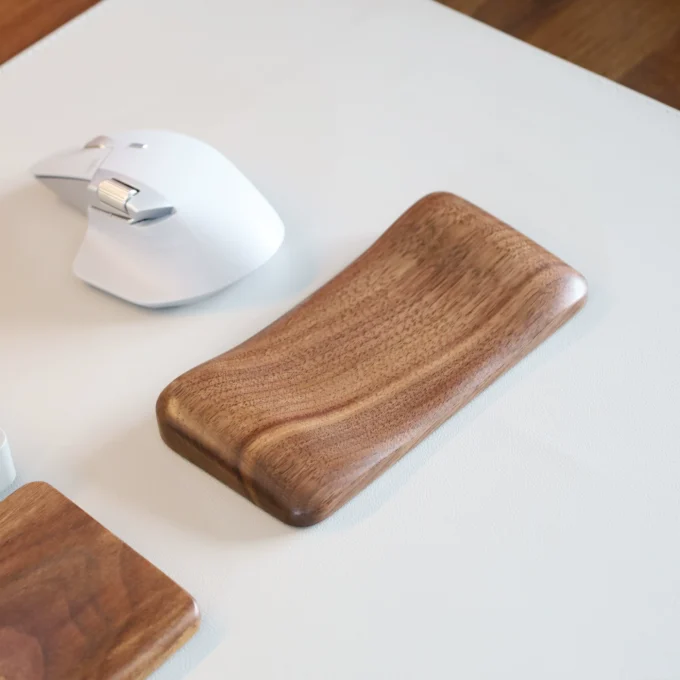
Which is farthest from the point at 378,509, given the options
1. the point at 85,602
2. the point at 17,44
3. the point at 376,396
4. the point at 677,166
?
the point at 17,44

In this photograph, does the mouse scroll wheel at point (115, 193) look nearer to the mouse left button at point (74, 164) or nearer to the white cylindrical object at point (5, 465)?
the mouse left button at point (74, 164)

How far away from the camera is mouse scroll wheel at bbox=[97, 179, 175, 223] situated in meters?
0.71

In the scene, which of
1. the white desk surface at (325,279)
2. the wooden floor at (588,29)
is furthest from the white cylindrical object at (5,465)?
the wooden floor at (588,29)

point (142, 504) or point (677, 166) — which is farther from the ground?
point (677, 166)

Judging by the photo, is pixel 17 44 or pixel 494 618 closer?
pixel 494 618

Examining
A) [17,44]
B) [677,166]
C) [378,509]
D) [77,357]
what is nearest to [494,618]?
[378,509]

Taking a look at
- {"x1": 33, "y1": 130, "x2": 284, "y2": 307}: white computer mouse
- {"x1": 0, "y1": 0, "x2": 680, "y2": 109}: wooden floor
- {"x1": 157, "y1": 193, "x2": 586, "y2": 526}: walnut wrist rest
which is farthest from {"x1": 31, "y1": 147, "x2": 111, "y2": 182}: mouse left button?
{"x1": 0, "y1": 0, "x2": 680, "y2": 109}: wooden floor

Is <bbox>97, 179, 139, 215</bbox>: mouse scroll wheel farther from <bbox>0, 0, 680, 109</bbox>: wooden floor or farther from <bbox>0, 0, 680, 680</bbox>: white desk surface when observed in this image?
<bbox>0, 0, 680, 109</bbox>: wooden floor

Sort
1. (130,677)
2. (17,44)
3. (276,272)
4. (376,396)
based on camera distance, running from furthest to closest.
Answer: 1. (17,44)
2. (276,272)
3. (376,396)
4. (130,677)

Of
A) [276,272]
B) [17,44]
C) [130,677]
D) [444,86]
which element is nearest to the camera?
[130,677]

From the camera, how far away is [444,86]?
2.98 ft

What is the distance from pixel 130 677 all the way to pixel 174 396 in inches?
6.5

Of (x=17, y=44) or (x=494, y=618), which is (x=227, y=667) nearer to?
(x=494, y=618)

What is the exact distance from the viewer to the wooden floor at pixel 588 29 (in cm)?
104
